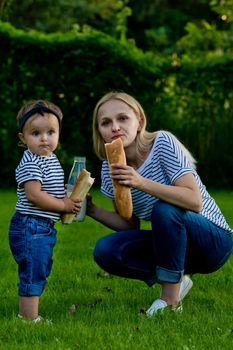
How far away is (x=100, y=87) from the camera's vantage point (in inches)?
466

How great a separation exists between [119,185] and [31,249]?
1.80 feet

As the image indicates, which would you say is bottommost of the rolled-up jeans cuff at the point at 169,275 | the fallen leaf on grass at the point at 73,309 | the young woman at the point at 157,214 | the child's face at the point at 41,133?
the fallen leaf on grass at the point at 73,309

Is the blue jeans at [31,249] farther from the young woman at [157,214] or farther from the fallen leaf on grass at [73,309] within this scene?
the young woman at [157,214]

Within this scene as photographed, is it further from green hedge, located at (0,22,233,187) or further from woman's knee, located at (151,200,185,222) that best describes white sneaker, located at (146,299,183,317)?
green hedge, located at (0,22,233,187)

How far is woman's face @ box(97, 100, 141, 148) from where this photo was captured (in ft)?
16.4

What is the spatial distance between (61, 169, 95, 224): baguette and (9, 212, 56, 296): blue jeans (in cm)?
11

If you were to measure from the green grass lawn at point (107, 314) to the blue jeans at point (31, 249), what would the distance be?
19cm

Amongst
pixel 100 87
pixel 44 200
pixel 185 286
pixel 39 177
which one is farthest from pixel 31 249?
pixel 100 87

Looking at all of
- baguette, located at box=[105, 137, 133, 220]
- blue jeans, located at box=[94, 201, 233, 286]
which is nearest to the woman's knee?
blue jeans, located at box=[94, 201, 233, 286]

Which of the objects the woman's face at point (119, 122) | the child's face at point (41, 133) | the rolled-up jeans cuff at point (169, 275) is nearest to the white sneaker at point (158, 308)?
the rolled-up jeans cuff at point (169, 275)

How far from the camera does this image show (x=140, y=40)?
26500 millimetres

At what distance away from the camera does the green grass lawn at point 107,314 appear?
167 inches

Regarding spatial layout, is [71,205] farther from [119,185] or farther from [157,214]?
[157,214]

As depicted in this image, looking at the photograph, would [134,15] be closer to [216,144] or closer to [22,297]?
[216,144]
